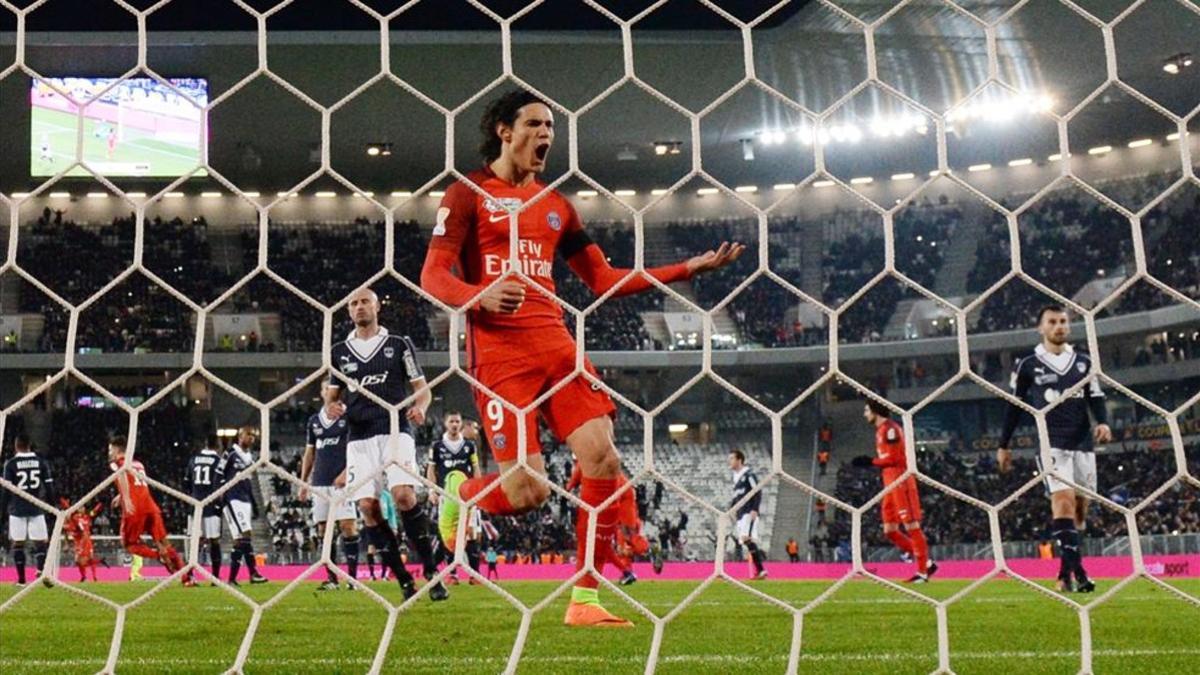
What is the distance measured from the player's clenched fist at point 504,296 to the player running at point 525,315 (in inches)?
34.7

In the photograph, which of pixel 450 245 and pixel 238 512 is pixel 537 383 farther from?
pixel 238 512

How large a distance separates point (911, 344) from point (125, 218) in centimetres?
1530

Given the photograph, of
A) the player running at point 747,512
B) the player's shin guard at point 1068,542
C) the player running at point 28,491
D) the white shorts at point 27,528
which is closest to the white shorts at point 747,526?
the player running at point 747,512

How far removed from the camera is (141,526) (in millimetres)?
8180

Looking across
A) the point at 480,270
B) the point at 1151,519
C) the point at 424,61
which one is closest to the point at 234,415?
the point at 424,61

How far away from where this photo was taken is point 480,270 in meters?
3.93

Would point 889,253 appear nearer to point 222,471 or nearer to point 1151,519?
point 222,471

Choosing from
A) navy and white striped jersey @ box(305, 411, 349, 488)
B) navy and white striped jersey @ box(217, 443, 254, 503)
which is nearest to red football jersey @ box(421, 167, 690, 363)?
navy and white striped jersey @ box(305, 411, 349, 488)

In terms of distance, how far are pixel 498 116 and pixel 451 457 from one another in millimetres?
5607

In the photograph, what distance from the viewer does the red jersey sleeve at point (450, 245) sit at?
338cm

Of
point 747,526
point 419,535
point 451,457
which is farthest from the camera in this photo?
point 747,526

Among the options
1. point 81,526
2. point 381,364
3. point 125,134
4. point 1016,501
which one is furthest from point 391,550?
point 1016,501

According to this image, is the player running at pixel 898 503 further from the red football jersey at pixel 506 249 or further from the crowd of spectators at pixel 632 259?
the crowd of spectators at pixel 632 259

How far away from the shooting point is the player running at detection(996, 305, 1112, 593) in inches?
241
